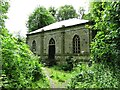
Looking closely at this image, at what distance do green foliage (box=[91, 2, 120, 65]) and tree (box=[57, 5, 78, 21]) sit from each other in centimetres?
4262

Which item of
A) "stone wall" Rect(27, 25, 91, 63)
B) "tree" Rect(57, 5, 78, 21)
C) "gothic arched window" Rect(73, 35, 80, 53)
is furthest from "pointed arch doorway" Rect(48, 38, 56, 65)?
"tree" Rect(57, 5, 78, 21)

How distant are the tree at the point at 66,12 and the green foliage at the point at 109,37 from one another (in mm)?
42623

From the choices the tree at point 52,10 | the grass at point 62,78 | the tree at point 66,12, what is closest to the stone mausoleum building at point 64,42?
the grass at point 62,78

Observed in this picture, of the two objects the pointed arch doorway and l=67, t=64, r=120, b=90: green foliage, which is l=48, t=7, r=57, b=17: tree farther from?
l=67, t=64, r=120, b=90: green foliage

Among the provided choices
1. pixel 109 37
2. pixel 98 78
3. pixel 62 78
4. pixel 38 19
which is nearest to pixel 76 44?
pixel 62 78

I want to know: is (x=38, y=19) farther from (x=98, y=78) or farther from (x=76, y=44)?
(x=98, y=78)

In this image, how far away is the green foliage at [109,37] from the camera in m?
6.11

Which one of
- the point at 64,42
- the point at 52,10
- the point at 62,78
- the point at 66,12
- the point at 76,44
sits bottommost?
the point at 62,78

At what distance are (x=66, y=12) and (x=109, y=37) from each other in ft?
144

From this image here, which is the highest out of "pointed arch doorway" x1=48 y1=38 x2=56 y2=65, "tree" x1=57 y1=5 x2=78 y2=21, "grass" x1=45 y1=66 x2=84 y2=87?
"tree" x1=57 y1=5 x2=78 y2=21

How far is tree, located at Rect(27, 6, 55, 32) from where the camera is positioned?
38.2 metres

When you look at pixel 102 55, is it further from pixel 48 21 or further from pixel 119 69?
pixel 48 21

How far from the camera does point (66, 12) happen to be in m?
49.8

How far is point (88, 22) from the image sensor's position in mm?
17672
